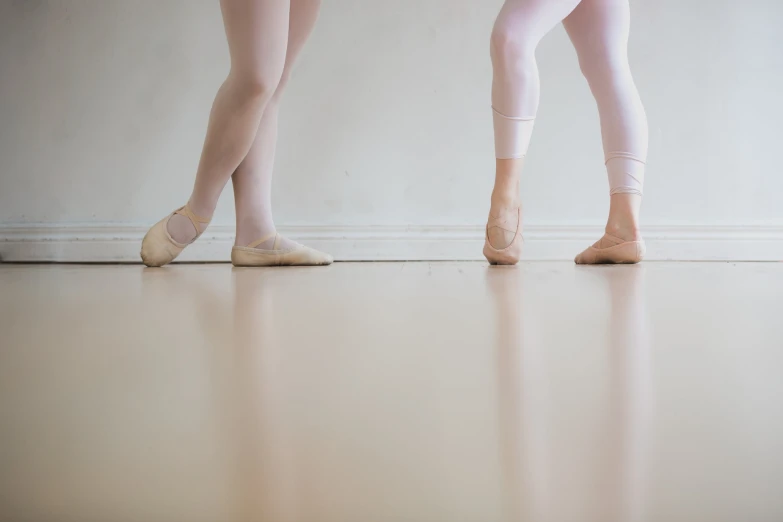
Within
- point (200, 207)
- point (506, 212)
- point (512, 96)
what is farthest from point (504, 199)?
point (200, 207)

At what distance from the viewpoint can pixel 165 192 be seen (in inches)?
91.2

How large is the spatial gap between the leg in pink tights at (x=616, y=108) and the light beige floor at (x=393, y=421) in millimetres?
1045

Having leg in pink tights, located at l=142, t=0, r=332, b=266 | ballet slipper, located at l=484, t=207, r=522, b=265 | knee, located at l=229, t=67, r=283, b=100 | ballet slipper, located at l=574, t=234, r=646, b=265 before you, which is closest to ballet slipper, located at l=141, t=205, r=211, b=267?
leg in pink tights, located at l=142, t=0, r=332, b=266

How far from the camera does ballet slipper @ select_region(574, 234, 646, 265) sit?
61.1 inches

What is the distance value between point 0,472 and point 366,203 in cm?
214

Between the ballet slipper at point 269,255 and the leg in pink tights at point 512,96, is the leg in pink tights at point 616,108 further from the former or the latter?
the ballet slipper at point 269,255

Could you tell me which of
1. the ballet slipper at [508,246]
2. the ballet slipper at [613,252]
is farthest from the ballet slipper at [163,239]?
the ballet slipper at [613,252]

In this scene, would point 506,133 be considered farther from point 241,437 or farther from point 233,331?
point 241,437

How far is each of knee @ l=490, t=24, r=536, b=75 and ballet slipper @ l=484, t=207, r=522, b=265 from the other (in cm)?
30

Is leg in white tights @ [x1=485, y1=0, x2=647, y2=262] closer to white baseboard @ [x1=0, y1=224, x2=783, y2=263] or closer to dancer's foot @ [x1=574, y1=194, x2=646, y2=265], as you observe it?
dancer's foot @ [x1=574, y1=194, x2=646, y2=265]

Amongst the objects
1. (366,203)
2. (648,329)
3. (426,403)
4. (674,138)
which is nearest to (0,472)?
(426,403)

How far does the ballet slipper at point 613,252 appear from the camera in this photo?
155cm

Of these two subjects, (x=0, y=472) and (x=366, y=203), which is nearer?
(x=0, y=472)

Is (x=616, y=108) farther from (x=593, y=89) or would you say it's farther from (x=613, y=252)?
(x=613, y=252)
